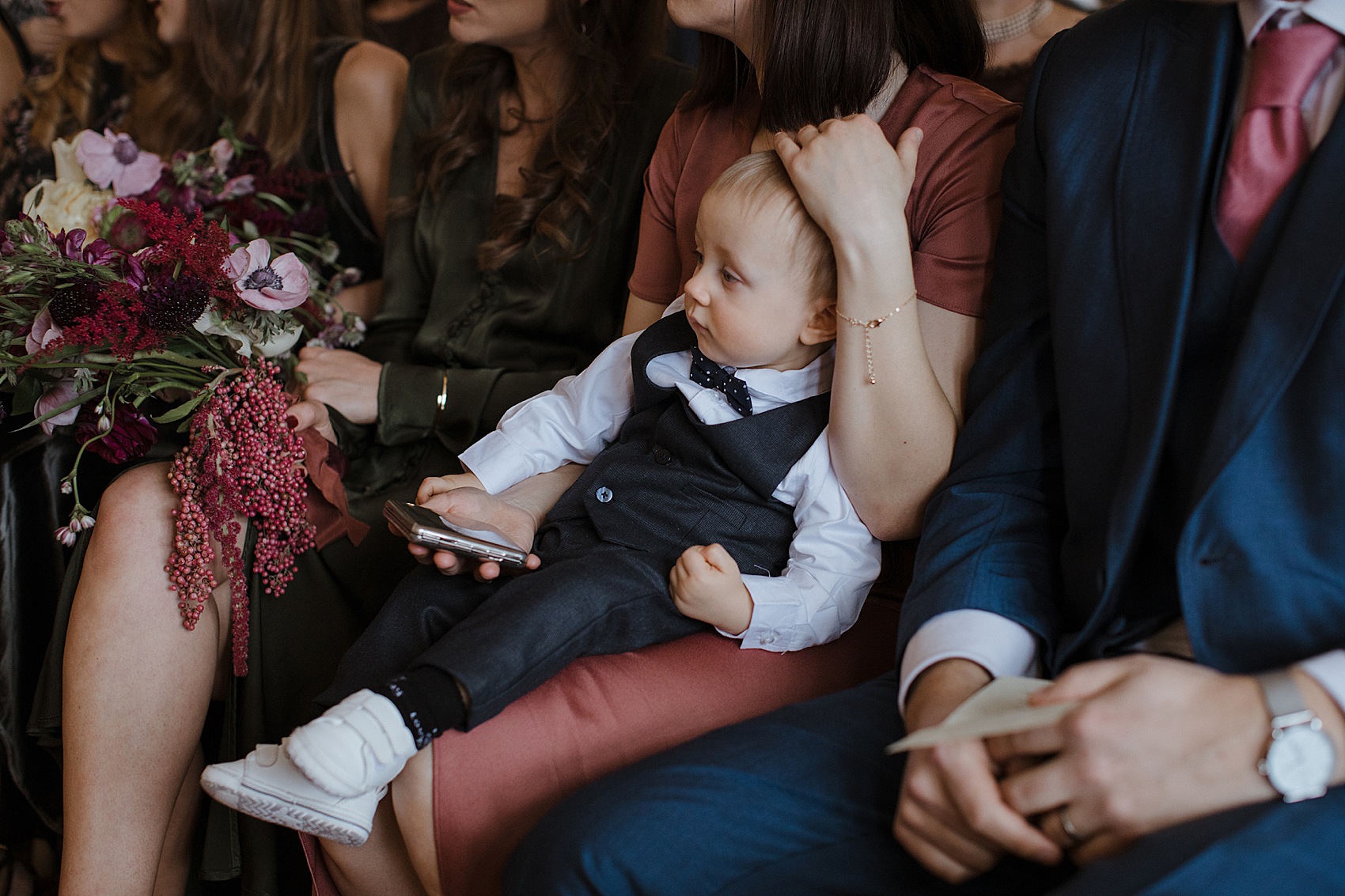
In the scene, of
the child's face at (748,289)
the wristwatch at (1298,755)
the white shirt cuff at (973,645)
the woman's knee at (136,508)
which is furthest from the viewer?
the woman's knee at (136,508)

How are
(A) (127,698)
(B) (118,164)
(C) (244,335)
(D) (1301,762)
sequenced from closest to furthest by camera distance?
(D) (1301,762)
(A) (127,698)
(C) (244,335)
(B) (118,164)

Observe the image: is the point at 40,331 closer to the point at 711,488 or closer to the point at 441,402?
the point at 441,402

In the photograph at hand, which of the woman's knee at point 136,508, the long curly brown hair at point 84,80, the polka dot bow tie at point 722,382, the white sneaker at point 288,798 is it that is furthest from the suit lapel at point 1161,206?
the long curly brown hair at point 84,80

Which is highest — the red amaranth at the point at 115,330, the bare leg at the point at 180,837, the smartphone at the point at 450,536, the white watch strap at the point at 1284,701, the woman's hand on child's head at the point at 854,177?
the woman's hand on child's head at the point at 854,177

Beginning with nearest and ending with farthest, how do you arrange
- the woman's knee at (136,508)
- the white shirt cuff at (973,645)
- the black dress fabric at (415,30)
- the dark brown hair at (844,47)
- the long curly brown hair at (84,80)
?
the white shirt cuff at (973,645)
the dark brown hair at (844,47)
the woman's knee at (136,508)
the long curly brown hair at (84,80)
the black dress fabric at (415,30)

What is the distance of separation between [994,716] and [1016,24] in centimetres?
151

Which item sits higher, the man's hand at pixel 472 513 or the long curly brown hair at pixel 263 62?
the long curly brown hair at pixel 263 62

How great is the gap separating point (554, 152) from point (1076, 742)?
151 cm

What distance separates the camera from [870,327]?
1286 mm

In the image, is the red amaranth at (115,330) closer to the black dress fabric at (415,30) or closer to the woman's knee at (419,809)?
the woman's knee at (419,809)

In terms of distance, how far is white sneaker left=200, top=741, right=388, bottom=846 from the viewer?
118 cm

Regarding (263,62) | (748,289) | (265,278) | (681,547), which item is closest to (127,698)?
(265,278)

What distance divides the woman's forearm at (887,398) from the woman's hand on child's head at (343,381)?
97 centimetres

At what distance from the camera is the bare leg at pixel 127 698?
153 cm
